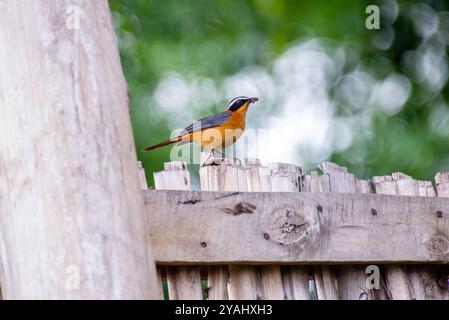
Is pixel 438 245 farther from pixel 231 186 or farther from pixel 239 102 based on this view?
pixel 239 102

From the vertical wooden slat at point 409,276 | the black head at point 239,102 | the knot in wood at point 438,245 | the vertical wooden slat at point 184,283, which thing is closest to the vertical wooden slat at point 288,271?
the vertical wooden slat at point 184,283

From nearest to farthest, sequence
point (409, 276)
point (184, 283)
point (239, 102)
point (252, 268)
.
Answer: point (184, 283) < point (252, 268) < point (409, 276) < point (239, 102)

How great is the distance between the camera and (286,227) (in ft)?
10.7

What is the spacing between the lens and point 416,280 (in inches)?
140

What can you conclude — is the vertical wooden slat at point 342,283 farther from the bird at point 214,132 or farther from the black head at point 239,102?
the black head at point 239,102

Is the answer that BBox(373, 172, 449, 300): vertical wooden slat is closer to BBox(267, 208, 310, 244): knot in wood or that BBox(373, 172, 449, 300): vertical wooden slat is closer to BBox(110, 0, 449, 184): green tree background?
BBox(267, 208, 310, 244): knot in wood

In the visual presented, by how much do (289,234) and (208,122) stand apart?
311cm

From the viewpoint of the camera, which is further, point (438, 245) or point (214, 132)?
point (214, 132)

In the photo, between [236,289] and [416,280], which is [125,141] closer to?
[236,289]

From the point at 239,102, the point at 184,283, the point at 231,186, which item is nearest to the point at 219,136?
the point at 239,102

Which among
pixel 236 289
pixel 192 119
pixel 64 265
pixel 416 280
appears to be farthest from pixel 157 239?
pixel 192 119
